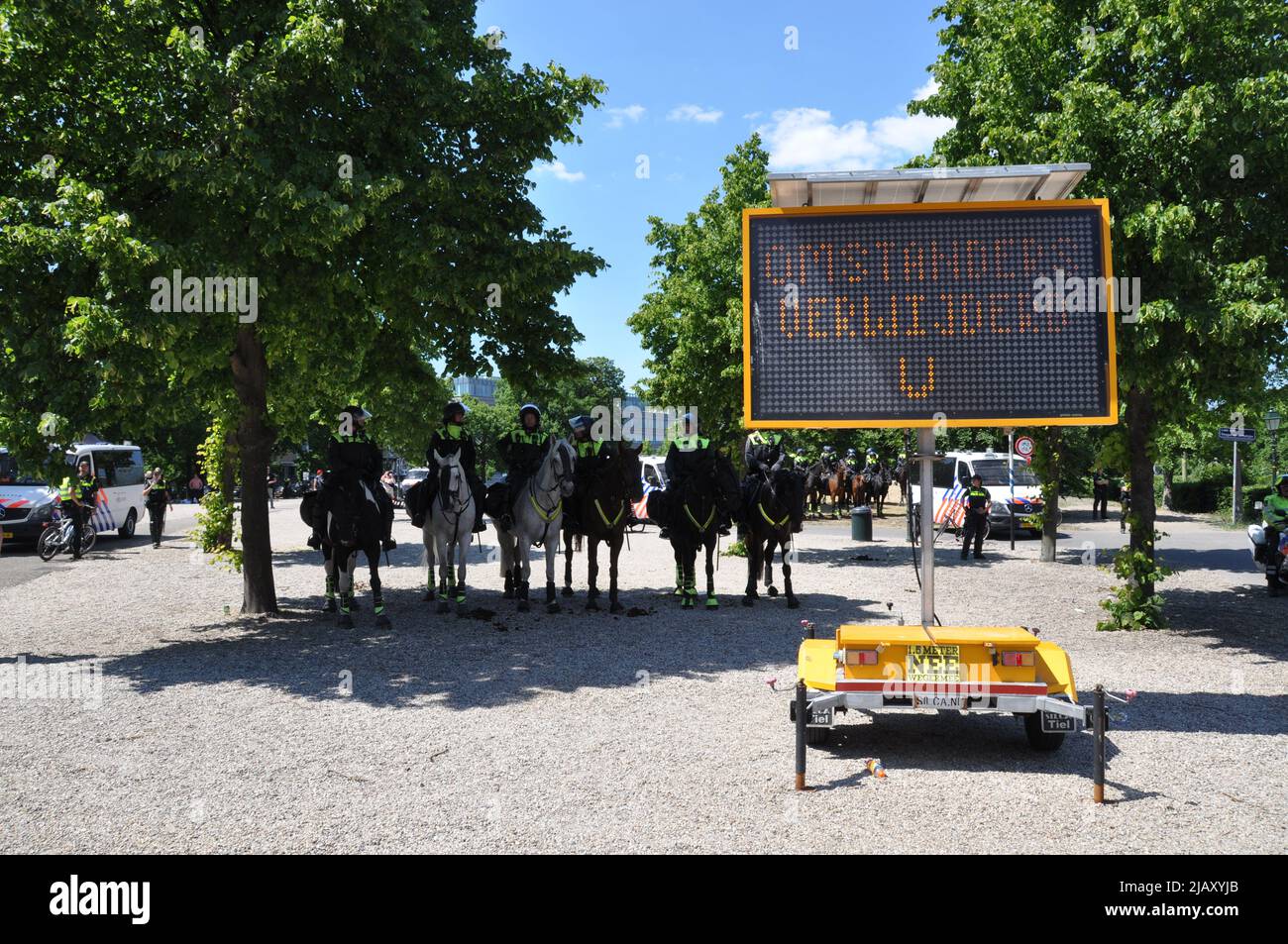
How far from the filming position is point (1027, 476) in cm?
3059

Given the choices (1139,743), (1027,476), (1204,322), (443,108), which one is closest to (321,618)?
(443,108)

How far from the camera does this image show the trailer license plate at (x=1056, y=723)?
21.1ft

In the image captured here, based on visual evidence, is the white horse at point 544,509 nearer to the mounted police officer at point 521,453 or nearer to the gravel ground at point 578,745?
the mounted police officer at point 521,453

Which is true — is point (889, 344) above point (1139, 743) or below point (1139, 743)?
above

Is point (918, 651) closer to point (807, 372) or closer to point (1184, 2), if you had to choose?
point (807, 372)

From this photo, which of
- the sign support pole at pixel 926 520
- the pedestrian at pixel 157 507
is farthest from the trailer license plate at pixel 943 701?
the pedestrian at pixel 157 507

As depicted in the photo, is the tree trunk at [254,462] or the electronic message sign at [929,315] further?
the tree trunk at [254,462]

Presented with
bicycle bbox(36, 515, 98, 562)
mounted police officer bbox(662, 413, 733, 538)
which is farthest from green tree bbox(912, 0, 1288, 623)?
bicycle bbox(36, 515, 98, 562)

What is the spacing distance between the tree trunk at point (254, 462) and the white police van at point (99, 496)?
10.1 metres

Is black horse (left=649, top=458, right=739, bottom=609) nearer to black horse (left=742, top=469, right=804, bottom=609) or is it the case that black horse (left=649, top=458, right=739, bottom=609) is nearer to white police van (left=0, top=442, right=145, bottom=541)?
black horse (left=742, top=469, right=804, bottom=609)

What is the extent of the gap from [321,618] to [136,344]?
4840 millimetres

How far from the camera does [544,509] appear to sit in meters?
13.3

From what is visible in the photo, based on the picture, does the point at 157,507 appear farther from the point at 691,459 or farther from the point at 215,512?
the point at 691,459

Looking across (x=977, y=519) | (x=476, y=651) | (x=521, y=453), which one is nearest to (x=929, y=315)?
(x=476, y=651)
